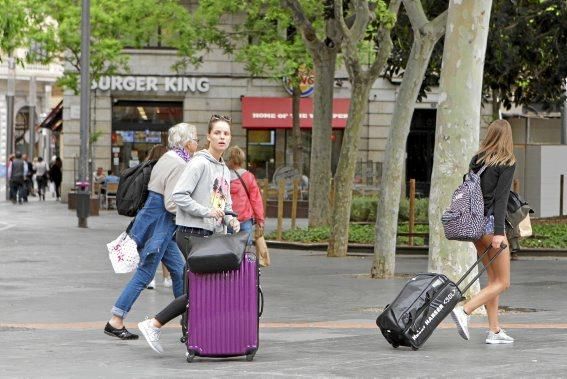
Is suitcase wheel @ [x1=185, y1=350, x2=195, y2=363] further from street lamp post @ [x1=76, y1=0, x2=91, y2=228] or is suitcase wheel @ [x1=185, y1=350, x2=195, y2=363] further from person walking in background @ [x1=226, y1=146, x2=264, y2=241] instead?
street lamp post @ [x1=76, y1=0, x2=91, y2=228]

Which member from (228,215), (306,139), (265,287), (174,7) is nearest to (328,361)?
(228,215)

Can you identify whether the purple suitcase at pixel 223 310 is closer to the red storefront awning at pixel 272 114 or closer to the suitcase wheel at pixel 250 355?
the suitcase wheel at pixel 250 355

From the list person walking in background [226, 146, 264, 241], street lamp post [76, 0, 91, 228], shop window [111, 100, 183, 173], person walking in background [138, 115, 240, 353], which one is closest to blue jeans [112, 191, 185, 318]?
person walking in background [138, 115, 240, 353]

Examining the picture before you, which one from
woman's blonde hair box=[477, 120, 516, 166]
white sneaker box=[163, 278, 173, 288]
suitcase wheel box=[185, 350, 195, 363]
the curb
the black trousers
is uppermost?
woman's blonde hair box=[477, 120, 516, 166]

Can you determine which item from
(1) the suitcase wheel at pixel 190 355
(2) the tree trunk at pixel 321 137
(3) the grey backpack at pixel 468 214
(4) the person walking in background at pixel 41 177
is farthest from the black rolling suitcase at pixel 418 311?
(4) the person walking in background at pixel 41 177

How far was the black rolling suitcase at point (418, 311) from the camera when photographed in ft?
34.4

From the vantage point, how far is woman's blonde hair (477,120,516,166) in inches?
430

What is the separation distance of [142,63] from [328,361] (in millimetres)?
38235

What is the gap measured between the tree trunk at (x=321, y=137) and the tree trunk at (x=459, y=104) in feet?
48.4

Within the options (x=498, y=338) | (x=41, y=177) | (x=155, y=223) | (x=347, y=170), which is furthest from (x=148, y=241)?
(x=41, y=177)

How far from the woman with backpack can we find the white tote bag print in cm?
258

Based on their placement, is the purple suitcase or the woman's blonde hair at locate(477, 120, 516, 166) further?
the woman's blonde hair at locate(477, 120, 516, 166)

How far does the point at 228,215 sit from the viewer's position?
10.5 m

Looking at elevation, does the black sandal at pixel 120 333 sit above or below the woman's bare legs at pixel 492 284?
below
